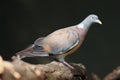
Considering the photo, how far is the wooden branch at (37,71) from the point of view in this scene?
8.84 feet

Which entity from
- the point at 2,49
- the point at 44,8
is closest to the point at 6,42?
the point at 2,49

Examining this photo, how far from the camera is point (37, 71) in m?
2.96

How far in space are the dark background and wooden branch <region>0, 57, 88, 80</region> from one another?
1456mm

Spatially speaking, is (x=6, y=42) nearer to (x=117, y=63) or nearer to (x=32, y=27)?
(x=32, y=27)

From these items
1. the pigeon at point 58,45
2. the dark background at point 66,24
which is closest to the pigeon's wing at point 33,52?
the pigeon at point 58,45

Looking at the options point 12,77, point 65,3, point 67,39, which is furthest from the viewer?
point 65,3

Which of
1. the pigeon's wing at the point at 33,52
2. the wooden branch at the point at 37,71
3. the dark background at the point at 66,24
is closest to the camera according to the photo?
the wooden branch at the point at 37,71

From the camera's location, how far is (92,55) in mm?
5105

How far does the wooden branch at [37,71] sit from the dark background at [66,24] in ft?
4.78

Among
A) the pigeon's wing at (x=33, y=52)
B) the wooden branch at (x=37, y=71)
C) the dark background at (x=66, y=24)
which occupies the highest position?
the dark background at (x=66, y=24)

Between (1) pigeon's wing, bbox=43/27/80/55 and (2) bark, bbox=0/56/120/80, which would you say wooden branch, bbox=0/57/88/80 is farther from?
(1) pigeon's wing, bbox=43/27/80/55

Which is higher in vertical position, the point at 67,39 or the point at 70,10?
the point at 70,10

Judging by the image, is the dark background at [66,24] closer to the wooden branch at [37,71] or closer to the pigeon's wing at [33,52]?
the wooden branch at [37,71]

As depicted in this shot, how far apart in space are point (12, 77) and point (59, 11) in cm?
234
